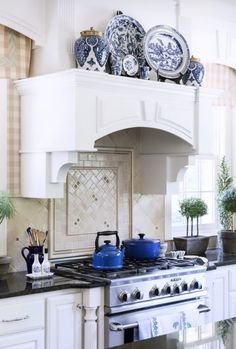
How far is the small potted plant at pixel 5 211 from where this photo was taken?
3656 mm

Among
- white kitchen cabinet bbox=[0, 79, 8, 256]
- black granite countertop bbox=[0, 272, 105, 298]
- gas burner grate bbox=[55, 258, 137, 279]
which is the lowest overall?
black granite countertop bbox=[0, 272, 105, 298]

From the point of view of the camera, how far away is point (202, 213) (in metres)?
4.91

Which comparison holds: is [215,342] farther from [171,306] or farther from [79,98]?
[79,98]

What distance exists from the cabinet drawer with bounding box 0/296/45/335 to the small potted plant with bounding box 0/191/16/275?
515mm

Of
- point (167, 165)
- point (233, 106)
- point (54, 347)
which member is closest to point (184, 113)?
point (167, 165)

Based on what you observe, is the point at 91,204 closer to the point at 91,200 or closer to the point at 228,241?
the point at 91,200

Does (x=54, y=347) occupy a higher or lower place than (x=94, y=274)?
lower

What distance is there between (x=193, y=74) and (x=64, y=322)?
201cm

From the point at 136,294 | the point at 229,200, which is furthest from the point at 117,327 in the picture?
the point at 229,200

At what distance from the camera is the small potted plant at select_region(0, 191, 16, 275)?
12.0ft

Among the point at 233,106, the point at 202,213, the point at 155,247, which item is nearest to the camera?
the point at 155,247

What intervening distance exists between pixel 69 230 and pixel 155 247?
606mm

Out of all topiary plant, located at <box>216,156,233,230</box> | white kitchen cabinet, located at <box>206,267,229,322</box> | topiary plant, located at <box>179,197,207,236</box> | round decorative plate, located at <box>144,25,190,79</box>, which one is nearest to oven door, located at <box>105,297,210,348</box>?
white kitchen cabinet, located at <box>206,267,229,322</box>

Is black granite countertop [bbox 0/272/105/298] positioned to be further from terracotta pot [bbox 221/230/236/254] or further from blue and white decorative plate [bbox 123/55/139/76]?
terracotta pot [bbox 221/230/236/254]
